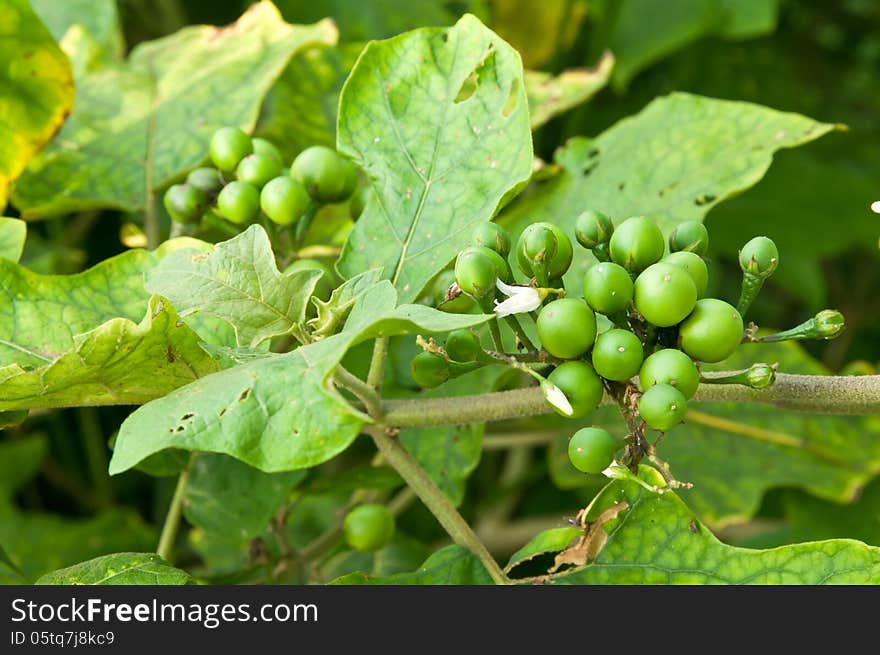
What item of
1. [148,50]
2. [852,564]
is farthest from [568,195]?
[148,50]

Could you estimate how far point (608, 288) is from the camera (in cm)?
96

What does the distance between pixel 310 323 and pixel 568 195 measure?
1.98 feet

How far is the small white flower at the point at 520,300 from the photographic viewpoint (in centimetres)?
99

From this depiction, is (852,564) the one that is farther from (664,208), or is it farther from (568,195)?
(568,195)

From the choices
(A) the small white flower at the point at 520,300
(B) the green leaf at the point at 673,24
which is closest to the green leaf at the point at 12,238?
(A) the small white flower at the point at 520,300

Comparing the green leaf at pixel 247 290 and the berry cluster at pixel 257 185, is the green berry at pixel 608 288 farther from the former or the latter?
the berry cluster at pixel 257 185

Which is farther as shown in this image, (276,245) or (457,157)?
(276,245)

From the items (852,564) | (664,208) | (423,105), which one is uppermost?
(423,105)

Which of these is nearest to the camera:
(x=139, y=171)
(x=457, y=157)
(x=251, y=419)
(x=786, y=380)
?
(x=251, y=419)

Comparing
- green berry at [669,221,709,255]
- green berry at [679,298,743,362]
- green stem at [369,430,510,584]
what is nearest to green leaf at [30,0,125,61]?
green stem at [369,430,510,584]

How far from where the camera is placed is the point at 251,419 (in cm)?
90

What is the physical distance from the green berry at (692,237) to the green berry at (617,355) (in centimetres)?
18

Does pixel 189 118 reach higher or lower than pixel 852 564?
higher

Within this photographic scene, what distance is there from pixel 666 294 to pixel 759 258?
0.15 metres
